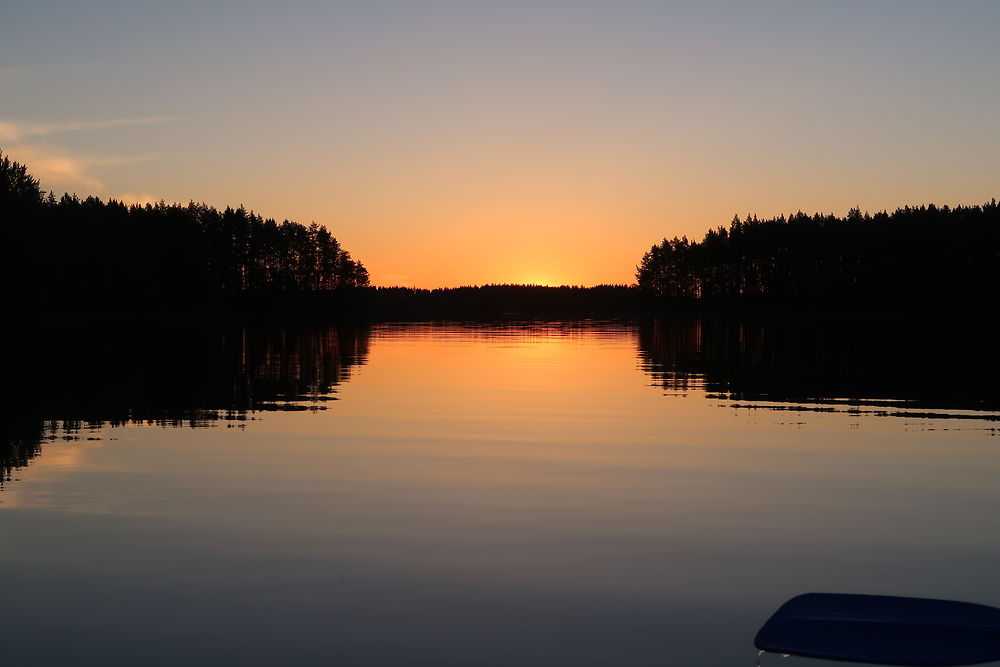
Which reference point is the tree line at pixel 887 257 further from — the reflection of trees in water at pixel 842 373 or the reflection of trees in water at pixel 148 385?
the reflection of trees in water at pixel 148 385

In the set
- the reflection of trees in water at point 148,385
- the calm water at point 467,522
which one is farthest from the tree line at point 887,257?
the calm water at point 467,522

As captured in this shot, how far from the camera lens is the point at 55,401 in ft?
105

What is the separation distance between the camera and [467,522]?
1510cm

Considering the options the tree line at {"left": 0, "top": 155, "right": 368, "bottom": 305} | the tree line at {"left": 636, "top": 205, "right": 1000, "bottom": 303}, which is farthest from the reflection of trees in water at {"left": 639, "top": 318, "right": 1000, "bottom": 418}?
the tree line at {"left": 636, "top": 205, "right": 1000, "bottom": 303}

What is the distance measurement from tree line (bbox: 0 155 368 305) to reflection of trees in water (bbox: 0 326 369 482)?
49454mm

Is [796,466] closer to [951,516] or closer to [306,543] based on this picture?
[951,516]

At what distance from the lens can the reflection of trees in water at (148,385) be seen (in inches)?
1063

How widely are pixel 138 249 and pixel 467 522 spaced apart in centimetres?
13357

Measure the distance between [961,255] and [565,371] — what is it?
143683 millimetres

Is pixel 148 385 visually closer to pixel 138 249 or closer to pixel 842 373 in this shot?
pixel 842 373

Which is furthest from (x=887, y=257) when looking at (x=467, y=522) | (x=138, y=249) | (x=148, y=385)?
(x=467, y=522)

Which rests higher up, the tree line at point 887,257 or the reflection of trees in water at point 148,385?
the tree line at point 887,257

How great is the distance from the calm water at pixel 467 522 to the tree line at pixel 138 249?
283ft

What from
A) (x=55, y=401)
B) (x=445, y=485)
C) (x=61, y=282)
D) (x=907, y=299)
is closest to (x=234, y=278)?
(x=61, y=282)
